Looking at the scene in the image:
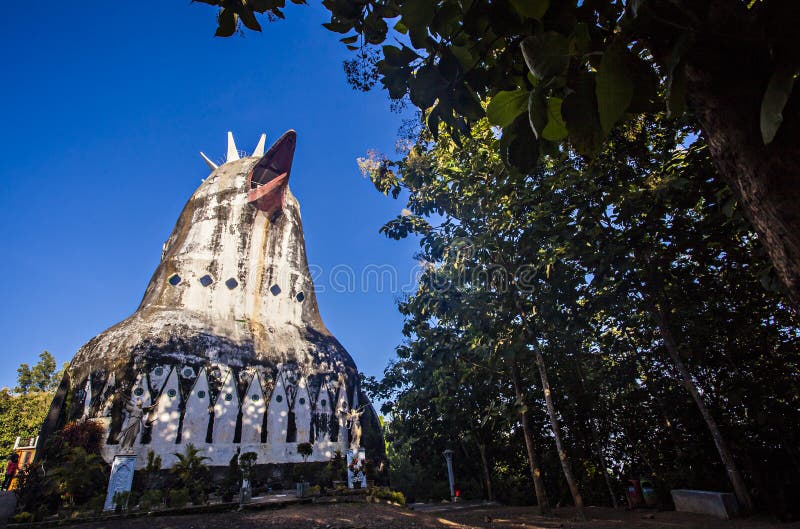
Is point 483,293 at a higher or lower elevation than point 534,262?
lower

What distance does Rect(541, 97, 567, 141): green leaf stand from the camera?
3.59ft

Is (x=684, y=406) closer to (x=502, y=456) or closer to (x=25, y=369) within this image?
(x=502, y=456)

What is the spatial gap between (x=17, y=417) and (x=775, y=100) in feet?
119

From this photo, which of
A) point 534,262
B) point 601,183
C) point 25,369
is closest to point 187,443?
point 534,262

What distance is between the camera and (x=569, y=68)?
1.09 metres

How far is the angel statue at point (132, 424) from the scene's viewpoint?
1004 cm

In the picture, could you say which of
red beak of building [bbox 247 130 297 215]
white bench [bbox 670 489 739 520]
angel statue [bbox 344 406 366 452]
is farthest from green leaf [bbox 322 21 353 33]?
red beak of building [bbox 247 130 297 215]

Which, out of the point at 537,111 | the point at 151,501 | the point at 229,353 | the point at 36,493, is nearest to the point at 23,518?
the point at 36,493

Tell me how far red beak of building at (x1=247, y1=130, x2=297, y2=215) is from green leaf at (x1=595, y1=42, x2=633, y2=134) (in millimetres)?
16688

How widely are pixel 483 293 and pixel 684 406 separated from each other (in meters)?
8.41

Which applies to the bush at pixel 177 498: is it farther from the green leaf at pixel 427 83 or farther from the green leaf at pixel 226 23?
the green leaf at pixel 427 83

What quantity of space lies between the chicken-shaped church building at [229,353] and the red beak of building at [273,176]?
48 mm

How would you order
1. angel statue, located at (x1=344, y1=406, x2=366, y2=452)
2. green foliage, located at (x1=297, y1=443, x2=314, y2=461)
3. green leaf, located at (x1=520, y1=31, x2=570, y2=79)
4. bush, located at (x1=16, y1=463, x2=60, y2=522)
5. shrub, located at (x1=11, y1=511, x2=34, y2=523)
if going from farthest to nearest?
angel statue, located at (x1=344, y1=406, x2=366, y2=452) → green foliage, located at (x1=297, y1=443, x2=314, y2=461) → bush, located at (x1=16, y1=463, x2=60, y2=522) → shrub, located at (x1=11, y1=511, x2=34, y2=523) → green leaf, located at (x1=520, y1=31, x2=570, y2=79)

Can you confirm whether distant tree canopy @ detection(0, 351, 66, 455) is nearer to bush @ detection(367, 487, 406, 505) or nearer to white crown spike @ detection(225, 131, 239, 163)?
white crown spike @ detection(225, 131, 239, 163)
